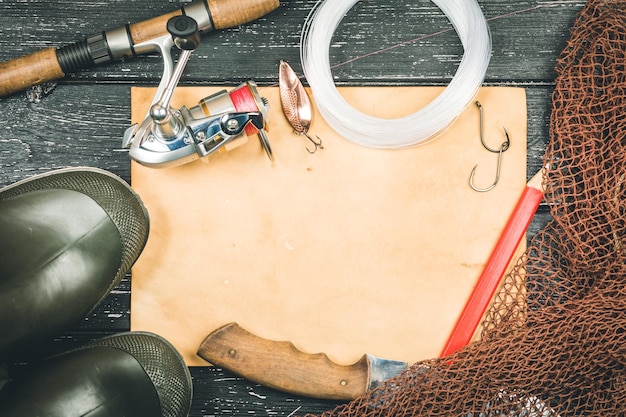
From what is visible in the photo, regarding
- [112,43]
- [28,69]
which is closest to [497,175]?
[112,43]

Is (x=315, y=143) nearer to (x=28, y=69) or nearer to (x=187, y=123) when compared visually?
(x=187, y=123)

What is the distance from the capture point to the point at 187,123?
129cm

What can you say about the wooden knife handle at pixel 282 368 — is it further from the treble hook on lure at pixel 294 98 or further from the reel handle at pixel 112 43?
the reel handle at pixel 112 43

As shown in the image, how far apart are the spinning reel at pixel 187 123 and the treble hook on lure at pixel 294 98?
0.23 feet

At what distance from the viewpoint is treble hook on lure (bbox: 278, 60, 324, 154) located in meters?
1.39

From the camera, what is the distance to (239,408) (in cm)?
143

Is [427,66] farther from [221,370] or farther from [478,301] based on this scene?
[221,370]

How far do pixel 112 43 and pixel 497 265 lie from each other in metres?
0.94

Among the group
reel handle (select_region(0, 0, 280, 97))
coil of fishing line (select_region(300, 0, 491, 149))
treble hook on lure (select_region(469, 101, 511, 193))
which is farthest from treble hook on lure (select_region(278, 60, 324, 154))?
treble hook on lure (select_region(469, 101, 511, 193))

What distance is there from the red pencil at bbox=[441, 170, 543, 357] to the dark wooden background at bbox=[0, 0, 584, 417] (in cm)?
6

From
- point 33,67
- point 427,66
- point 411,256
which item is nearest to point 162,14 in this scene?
point 33,67

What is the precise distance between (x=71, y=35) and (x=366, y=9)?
25.5 inches

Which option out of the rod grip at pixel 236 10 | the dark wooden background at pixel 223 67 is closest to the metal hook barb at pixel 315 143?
the dark wooden background at pixel 223 67

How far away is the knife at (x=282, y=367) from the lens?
1.37 m
